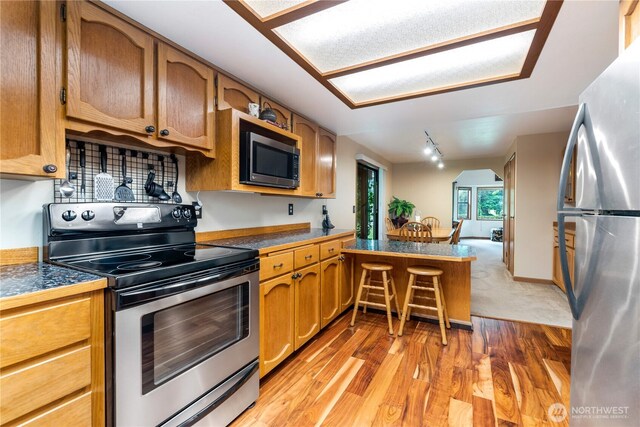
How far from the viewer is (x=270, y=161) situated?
7.09ft

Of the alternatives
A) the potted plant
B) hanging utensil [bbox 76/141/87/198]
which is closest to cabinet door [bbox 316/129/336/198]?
hanging utensil [bbox 76/141/87/198]

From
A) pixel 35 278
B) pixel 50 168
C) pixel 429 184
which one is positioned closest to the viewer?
pixel 35 278

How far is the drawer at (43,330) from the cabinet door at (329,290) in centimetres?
173

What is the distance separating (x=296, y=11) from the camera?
1381mm

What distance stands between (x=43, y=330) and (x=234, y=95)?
1.69 m

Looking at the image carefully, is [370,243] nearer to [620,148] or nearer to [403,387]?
[403,387]

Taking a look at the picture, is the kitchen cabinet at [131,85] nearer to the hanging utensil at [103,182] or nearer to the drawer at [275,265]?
the hanging utensil at [103,182]

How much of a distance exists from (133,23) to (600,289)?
2301 mm

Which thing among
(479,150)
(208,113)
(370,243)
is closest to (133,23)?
(208,113)

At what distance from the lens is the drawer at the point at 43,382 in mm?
819

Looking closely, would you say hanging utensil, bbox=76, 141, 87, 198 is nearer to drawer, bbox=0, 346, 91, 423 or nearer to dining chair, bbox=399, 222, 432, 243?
drawer, bbox=0, 346, 91, 423

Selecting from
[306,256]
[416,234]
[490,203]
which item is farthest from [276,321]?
[490,203]

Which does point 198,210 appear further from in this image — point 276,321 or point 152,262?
point 276,321

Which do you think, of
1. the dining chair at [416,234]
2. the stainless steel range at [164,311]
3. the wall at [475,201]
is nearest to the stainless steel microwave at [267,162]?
the stainless steel range at [164,311]
